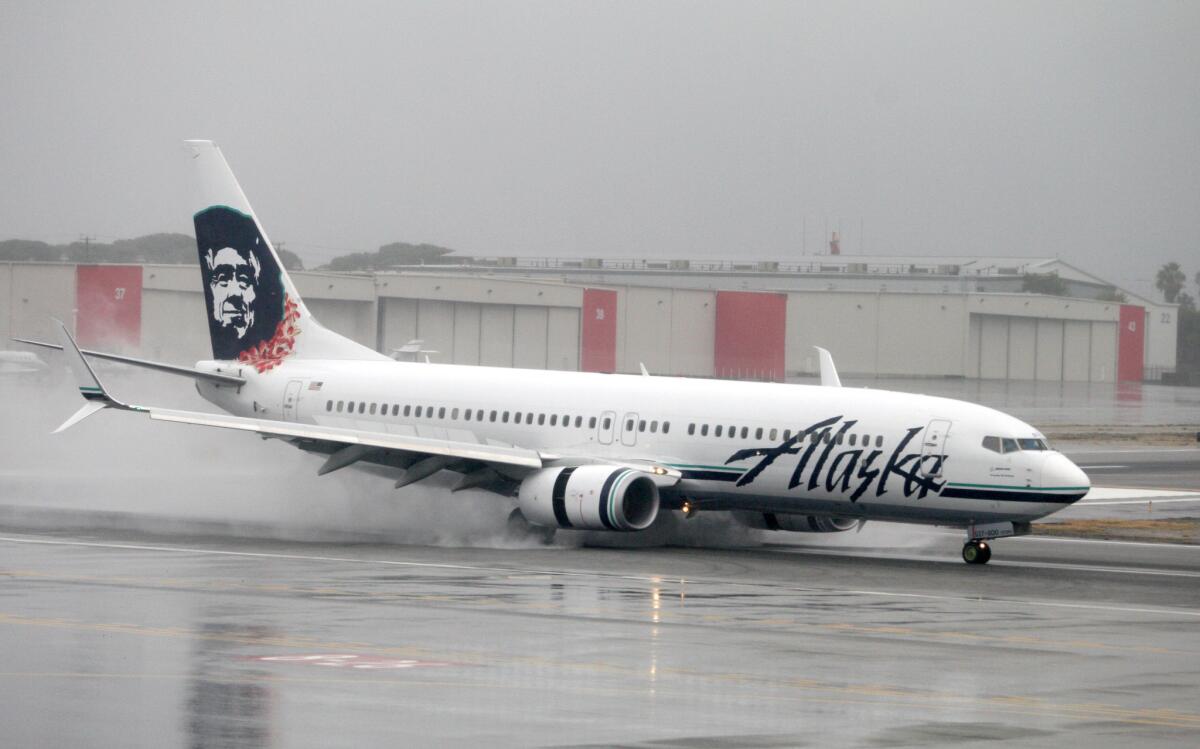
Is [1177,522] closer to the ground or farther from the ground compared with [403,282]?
closer to the ground

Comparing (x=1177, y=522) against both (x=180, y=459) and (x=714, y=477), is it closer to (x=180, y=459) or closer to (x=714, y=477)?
(x=714, y=477)

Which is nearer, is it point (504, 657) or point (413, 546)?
point (504, 657)

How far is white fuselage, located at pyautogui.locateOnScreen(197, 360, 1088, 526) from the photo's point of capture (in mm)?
33000

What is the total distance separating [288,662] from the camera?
19016 millimetres

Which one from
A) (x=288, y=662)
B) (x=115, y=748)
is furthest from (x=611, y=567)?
(x=115, y=748)

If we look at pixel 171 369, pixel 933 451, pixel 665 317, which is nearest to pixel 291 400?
pixel 171 369

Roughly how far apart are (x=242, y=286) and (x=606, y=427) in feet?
38.2

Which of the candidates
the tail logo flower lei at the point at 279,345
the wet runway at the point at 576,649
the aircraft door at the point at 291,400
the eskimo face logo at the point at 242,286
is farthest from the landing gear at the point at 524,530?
the eskimo face logo at the point at 242,286

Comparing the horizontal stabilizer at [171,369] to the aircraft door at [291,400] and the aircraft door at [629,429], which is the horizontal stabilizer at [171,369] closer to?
the aircraft door at [291,400]

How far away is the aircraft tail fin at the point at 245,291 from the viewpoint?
43531mm

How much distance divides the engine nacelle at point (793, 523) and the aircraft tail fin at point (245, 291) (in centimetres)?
1179

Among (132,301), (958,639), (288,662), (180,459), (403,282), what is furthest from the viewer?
(403,282)

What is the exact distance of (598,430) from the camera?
3772 centimetres

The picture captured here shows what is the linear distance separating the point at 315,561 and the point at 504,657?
11.8 m
